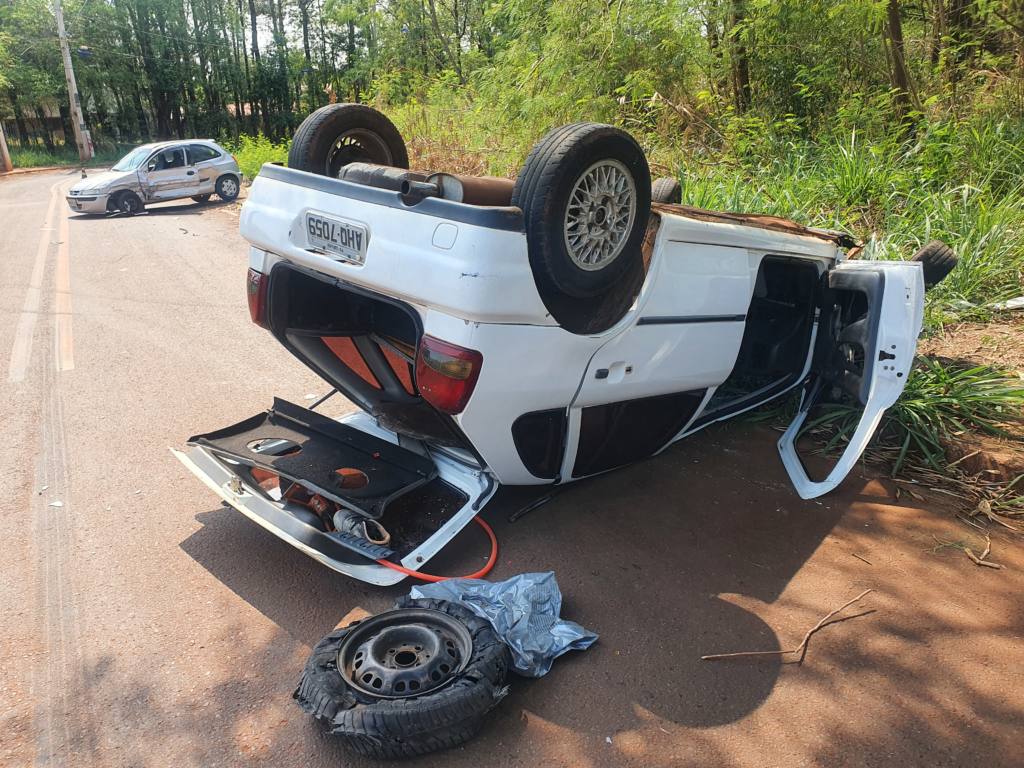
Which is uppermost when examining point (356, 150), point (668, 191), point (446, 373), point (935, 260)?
point (356, 150)

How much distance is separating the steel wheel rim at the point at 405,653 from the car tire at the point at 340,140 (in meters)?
2.27

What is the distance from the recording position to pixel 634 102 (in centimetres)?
1053

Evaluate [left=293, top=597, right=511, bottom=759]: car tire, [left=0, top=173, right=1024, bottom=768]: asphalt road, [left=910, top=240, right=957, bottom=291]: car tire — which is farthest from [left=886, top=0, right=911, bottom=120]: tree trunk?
[left=293, top=597, right=511, bottom=759]: car tire

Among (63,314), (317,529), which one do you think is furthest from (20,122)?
(317,529)

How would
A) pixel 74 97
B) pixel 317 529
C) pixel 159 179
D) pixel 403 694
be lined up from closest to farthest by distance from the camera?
pixel 403 694 → pixel 317 529 → pixel 159 179 → pixel 74 97

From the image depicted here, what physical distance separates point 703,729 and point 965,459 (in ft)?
8.81

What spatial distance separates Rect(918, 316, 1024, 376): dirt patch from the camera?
5.01 m

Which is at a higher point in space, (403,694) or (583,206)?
(583,206)

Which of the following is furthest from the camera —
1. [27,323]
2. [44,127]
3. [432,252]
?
[44,127]

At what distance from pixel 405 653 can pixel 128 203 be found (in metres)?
16.0

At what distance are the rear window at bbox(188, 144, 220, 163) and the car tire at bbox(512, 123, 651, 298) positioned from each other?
15886 mm

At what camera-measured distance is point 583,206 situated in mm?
2854

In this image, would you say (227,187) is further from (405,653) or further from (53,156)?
(53,156)

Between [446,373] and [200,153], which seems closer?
[446,373]
